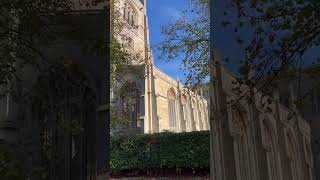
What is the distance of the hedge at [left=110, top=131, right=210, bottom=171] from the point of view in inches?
119

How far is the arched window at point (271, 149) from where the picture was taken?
2.13 meters

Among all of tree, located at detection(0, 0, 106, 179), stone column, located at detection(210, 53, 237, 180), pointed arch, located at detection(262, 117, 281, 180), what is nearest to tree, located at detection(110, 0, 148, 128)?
tree, located at detection(0, 0, 106, 179)

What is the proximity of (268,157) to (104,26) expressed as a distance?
51.5 inches

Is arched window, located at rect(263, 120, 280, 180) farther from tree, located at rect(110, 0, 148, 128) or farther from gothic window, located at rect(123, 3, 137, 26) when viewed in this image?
gothic window, located at rect(123, 3, 137, 26)

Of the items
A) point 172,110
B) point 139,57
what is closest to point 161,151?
point 172,110

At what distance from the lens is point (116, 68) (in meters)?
2.99

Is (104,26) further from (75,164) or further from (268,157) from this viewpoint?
(268,157)

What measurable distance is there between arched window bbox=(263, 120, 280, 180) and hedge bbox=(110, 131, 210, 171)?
813mm

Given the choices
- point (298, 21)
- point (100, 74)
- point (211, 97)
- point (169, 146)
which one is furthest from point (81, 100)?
point (298, 21)

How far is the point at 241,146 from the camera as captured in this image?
2244 millimetres

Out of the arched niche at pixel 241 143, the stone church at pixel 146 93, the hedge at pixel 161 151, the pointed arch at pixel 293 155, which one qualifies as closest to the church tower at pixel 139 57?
the stone church at pixel 146 93

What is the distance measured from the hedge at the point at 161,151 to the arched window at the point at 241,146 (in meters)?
0.67

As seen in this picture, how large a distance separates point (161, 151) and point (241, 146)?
117 cm

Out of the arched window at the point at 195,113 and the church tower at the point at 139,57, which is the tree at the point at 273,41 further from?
the church tower at the point at 139,57
